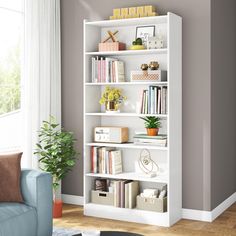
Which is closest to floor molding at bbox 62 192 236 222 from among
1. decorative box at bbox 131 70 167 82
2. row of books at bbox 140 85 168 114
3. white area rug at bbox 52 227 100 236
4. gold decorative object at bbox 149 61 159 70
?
white area rug at bbox 52 227 100 236

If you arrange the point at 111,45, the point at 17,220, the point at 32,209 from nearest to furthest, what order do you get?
the point at 17,220
the point at 32,209
the point at 111,45

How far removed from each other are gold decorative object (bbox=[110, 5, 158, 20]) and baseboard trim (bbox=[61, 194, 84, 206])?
2.09 metres

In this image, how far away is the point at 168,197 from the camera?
4.68m

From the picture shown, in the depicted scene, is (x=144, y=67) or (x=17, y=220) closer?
(x=17, y=220)

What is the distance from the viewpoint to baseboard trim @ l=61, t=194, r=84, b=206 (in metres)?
5.54

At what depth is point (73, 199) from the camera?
559cm

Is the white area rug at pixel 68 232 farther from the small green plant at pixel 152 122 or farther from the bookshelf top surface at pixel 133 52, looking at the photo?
the bookshelf top surface at pixel 133 52

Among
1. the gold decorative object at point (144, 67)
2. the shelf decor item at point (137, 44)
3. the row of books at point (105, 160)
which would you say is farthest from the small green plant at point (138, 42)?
the row of books at point (105, 160)

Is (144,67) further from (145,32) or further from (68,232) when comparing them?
(68,232)

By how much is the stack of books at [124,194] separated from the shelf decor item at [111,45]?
1400mm

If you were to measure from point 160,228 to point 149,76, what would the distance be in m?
1.51

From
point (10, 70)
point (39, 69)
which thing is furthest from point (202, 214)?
point (10, 70)

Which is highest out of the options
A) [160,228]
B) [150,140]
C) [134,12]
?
[134,12]

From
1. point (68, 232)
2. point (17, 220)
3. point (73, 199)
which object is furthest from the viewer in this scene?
point (73, 199)
